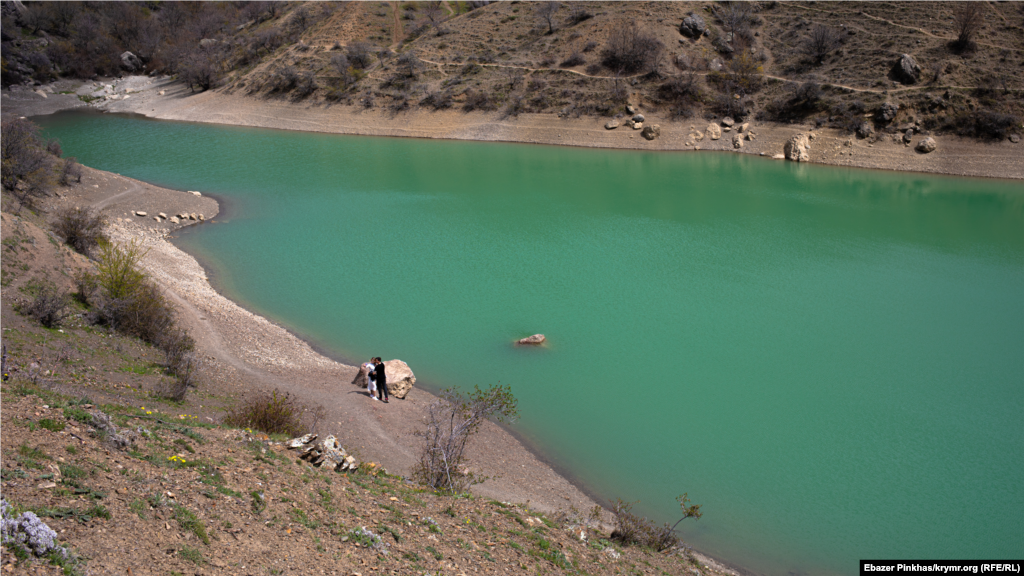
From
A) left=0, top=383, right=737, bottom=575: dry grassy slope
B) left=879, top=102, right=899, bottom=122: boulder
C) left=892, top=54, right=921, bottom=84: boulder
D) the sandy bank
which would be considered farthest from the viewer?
left=892, top=54, right=921, bottom=84: boulder

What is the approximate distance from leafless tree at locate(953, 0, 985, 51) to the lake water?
49.6 ft

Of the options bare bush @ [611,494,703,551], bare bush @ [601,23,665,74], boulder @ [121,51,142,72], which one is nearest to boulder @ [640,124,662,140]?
Result: bare bush @ [601,23,665,74]

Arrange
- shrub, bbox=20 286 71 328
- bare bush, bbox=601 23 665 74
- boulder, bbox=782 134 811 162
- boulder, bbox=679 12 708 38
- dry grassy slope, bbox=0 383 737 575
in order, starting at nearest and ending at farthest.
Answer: dry grassy slope, bbox=0 383 737 575
shrub, bbox=20 286 71 328
boulder, bbox=782 134 811 162
bare bush, bbox=601 23 665 74
boulder, bbox=679 12 708 38

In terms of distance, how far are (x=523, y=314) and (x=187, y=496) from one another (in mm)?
14275

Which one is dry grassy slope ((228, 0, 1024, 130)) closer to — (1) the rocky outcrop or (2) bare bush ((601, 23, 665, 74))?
(2) bare bush ((601, 23, 665, 74))

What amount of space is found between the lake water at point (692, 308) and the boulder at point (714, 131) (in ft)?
28.6

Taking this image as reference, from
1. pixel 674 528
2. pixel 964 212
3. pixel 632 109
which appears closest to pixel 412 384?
pixel 674 528

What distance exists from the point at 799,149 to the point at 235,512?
47.7 meters

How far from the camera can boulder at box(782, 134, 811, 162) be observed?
145 ft

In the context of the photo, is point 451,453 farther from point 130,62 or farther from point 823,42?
point 130,62

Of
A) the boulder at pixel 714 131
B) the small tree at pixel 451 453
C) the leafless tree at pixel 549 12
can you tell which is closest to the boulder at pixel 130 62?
the leafless tree at pixel 549 12

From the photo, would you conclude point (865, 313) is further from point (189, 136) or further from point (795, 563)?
point (189, 136)

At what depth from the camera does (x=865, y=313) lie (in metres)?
20.8

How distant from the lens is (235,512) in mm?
6930
